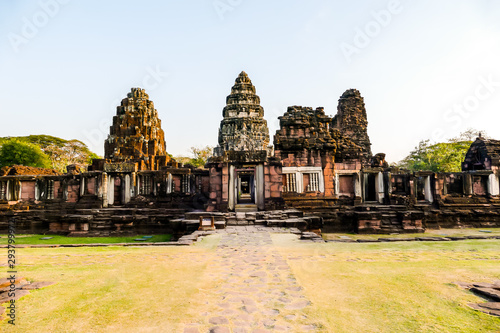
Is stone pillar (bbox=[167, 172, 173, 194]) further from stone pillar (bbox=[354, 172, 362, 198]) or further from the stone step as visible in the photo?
stone pillar (bbox=[354, 172, 362, 198])

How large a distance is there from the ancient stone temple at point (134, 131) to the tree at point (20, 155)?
15.0 meters

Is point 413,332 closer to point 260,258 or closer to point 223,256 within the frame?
point 260,258

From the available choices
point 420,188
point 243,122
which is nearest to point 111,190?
point 420,188

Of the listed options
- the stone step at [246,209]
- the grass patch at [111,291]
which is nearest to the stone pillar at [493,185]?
the stone step at [246,209]

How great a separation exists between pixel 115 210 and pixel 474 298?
39.2ft

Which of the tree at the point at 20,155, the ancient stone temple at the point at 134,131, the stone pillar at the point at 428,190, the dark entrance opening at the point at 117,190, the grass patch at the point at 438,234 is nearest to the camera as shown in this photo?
the grass patch at the point at 438,234

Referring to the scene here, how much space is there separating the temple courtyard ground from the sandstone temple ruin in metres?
4.63

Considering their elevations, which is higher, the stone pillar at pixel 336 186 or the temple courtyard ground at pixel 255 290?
the stone pillar at pixel 336 186

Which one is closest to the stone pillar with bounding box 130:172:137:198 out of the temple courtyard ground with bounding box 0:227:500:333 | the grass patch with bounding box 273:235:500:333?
the temple courtyard ground with bounding box 0:227:500:333

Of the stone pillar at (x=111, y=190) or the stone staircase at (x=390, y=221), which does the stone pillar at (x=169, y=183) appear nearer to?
the stone pillar at (x=111, y=190)

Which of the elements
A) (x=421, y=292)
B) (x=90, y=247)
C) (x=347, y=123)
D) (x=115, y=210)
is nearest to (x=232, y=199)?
(x=115, y=210)

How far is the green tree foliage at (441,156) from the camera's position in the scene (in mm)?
34156

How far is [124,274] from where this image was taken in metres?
4.71

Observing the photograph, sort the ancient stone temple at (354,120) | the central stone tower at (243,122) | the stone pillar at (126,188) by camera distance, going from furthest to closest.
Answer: the central stone tower at (243,122)
the ancient stone temple at (354,120)
the stone pillar at (126,188)
